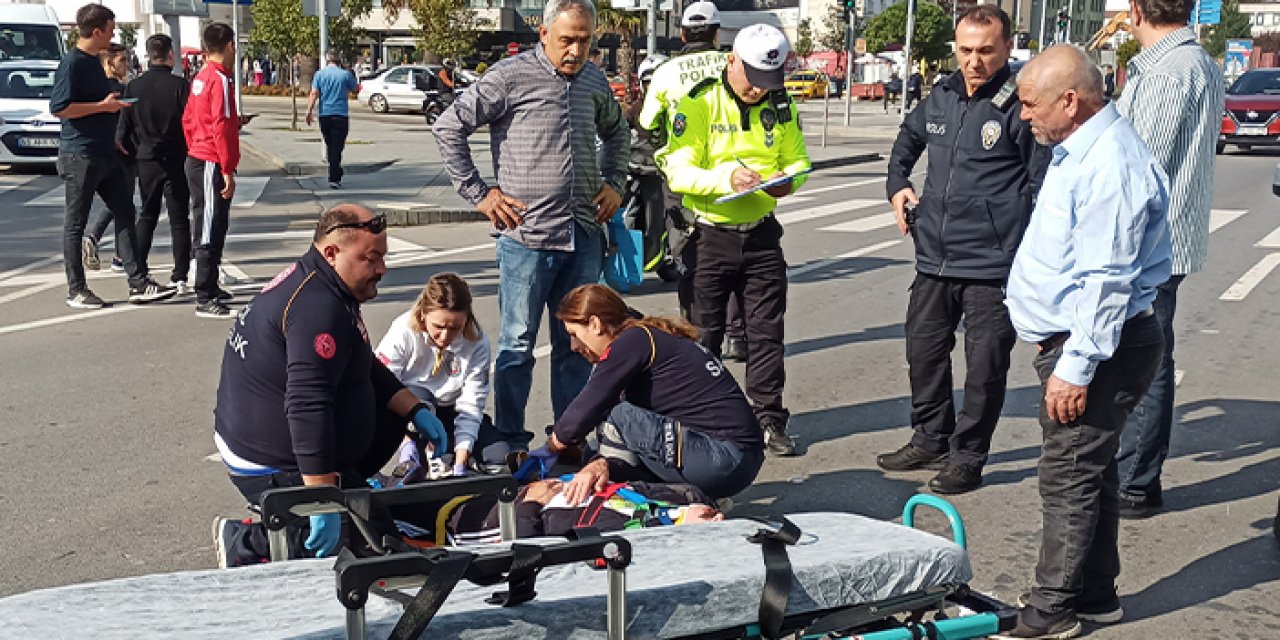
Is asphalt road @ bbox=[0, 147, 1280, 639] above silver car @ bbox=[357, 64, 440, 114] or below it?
below

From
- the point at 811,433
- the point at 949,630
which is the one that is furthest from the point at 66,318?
the point at 949,630

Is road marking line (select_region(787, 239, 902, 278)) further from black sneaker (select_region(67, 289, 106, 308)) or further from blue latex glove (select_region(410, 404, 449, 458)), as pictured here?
blue latex glove (select_region(410, 404, 449, 458))

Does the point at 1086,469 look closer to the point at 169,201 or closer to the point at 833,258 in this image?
the point at 169,201

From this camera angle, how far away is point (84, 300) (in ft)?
30.6

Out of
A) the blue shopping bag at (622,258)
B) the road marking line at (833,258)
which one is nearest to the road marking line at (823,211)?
the road marking line at (833,258)

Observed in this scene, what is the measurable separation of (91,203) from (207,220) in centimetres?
98

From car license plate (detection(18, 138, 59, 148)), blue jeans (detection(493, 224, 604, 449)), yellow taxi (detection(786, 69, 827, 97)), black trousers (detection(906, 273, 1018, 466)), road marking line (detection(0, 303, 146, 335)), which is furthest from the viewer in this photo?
yellow taxi (detection(786, 69, 827, 97))

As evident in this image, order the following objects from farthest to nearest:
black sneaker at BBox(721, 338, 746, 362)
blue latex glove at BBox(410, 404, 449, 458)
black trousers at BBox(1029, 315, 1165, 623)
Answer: black sneaker at BBox(721, 338, 746, 362) → blue latex glove at BBox(410, 404, 449, 458) → black trousers at BBox(1029, 315, 1165, 623)

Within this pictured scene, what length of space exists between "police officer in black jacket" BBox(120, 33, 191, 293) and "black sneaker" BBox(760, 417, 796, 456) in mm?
5390

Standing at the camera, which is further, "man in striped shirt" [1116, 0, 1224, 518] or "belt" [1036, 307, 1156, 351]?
"man in striped shirt" [1116, 0, 1224, 518]

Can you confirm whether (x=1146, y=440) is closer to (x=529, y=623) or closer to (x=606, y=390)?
(x=606, y=390)

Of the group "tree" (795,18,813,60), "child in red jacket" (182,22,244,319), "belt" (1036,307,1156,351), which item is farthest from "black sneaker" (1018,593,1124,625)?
"tree" (795,18,813,60)

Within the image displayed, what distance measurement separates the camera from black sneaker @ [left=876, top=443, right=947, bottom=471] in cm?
590

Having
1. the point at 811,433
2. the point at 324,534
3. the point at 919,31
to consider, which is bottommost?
the point at 811,433
